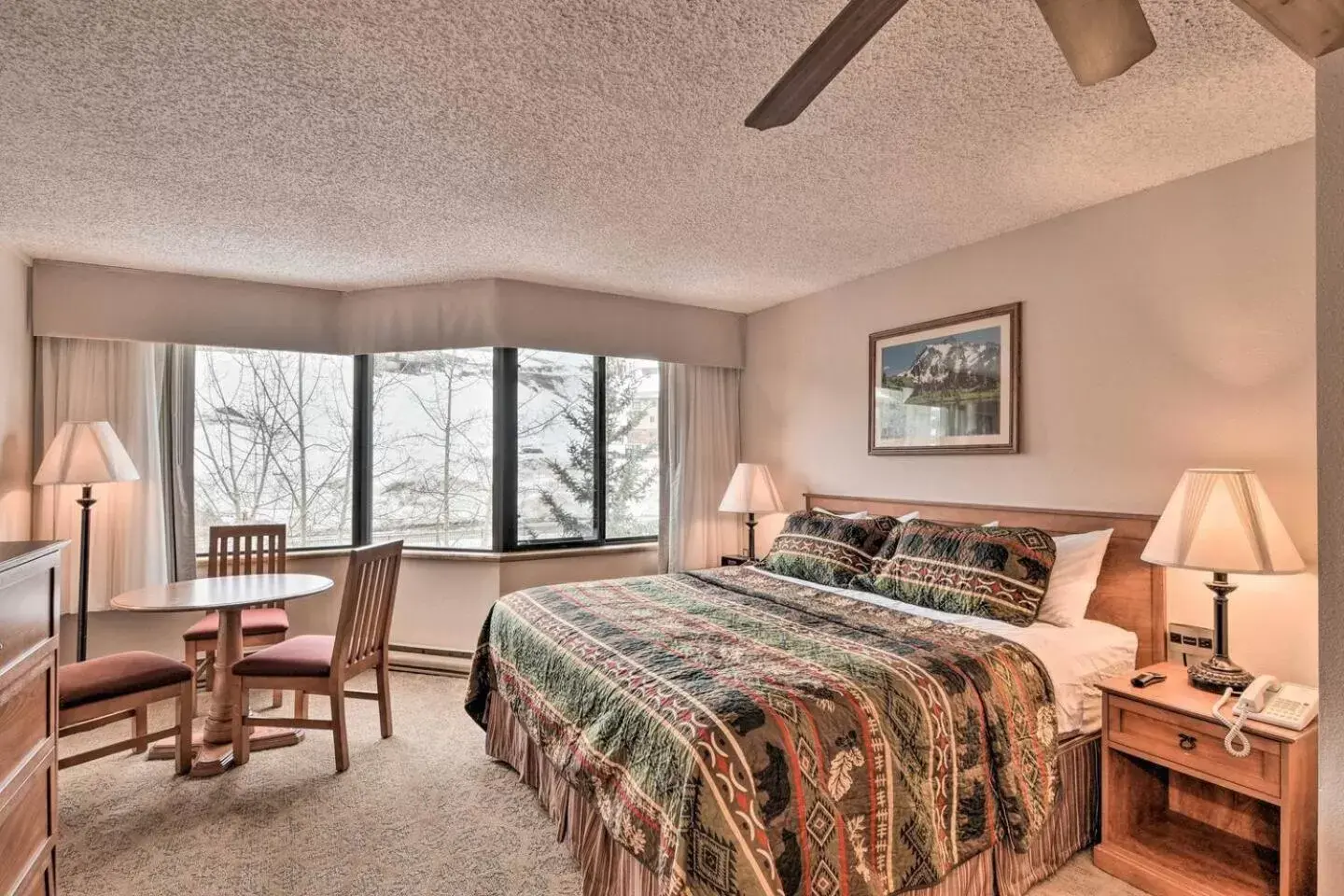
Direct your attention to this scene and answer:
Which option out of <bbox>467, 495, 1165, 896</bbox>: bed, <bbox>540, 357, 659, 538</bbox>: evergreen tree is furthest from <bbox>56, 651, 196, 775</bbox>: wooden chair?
<bbox>540, 357, 659, 538</bbox>: evergreen tree

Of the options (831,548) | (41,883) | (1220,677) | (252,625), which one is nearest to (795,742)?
(1220,677)

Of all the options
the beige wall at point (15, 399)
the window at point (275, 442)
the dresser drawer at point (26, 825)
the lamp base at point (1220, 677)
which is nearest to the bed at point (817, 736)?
the lamp base at point (1220, 677)

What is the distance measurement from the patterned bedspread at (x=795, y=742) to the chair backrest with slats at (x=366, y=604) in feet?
2.89

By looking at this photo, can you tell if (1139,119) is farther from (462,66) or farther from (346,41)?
(346,41)

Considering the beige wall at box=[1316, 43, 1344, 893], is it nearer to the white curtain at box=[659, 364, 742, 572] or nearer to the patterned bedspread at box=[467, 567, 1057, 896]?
the patterned bedspread at box=[467, 567, 1057, 896]

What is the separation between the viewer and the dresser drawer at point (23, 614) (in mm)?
1482

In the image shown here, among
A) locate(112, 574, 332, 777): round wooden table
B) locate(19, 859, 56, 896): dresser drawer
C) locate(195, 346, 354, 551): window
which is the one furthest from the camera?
locate(195, 346, 354, 551): window

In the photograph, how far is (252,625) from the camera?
11.4ft

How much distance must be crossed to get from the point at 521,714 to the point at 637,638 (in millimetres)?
620

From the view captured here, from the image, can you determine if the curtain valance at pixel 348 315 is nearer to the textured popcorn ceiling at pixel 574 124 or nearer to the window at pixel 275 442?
the window at pixel 275 442

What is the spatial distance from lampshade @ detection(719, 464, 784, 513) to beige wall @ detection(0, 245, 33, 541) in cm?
392

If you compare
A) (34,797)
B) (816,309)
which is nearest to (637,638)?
(34,797)

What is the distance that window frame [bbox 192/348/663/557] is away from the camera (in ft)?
→ 14.4

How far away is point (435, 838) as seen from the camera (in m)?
2.37
